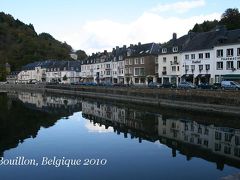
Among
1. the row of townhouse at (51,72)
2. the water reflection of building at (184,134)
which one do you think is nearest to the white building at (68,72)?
the row of townhouse at (51,72)

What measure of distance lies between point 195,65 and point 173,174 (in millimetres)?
49578

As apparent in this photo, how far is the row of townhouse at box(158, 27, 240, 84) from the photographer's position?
57.5 meters

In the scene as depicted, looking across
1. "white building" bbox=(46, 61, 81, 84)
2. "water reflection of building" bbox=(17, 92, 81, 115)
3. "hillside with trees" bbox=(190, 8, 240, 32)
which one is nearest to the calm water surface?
"water reflection of building" bbox=(17, 92, 81, 115)

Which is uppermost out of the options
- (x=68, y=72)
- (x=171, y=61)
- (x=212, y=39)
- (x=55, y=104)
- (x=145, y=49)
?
(x=145, y=49)

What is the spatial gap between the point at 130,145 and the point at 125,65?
65644mm

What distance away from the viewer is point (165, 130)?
3197 centimetres

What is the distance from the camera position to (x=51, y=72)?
140625 millimetres

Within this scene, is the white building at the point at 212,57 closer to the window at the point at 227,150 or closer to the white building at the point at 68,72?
the window at the point at 227,150

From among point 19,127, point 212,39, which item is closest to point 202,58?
point 212,39

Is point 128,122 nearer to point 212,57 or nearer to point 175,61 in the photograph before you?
point 212,57

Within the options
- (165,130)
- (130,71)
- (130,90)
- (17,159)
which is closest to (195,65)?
(130,90)

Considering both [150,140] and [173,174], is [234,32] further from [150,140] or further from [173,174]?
[173,174]

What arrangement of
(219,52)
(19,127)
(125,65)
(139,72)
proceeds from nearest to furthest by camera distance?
(19,127), (219,52), (139,72), (125,65)

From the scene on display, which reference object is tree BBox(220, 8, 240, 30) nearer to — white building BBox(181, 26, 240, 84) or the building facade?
white building BBox(181, 26, 240, 84)
